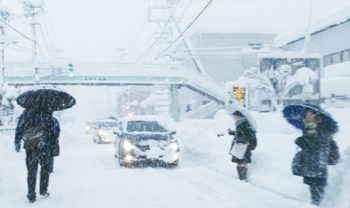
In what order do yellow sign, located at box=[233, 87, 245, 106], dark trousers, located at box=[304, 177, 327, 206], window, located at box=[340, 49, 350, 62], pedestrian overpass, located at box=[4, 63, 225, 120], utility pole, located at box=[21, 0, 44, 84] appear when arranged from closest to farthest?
dark trousers, located at box=[304, 177, 327, 206] → yellow sign, located at box=[233, 87, 245, 106] → window, located at box=[340, 49, 350, 62] → utility pole, located at box=[21, 0, 44, 84] → pedestrian overpass, located at box=[4, 63, 225, 120]

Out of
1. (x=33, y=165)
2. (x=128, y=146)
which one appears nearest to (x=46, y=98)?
(x=33, y=165)

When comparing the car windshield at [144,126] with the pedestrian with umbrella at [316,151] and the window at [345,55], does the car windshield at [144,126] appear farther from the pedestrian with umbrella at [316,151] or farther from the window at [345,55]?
the window at [345,55]

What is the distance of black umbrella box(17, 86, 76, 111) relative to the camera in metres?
6.90

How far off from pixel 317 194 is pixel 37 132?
15.1 feet

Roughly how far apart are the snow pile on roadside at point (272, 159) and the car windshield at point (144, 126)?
138 cm

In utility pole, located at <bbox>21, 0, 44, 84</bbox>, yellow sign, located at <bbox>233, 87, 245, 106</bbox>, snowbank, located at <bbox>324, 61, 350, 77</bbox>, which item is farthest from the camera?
utility pole, located at <bbox>21, 0, 44, 84</bbox>

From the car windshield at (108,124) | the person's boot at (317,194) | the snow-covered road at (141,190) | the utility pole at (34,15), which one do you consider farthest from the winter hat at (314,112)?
the utility pole at (34,15)

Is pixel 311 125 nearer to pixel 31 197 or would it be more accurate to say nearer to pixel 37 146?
pixel 37 146

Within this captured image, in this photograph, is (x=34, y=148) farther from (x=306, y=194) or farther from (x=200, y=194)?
(x=306, y=194)

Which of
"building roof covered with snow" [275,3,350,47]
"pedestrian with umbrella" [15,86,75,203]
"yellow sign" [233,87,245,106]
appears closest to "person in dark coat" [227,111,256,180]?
"pedestrian with umbrella" [15,86,75,203]

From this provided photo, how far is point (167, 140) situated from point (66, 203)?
510 cm

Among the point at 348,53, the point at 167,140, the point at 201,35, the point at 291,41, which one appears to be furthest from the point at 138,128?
the point at 201,35

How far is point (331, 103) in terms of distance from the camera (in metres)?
18.0

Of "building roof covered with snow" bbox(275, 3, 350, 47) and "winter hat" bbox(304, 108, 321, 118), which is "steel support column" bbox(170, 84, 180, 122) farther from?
"winter hat" bbox(304, 108, 321, 118)
